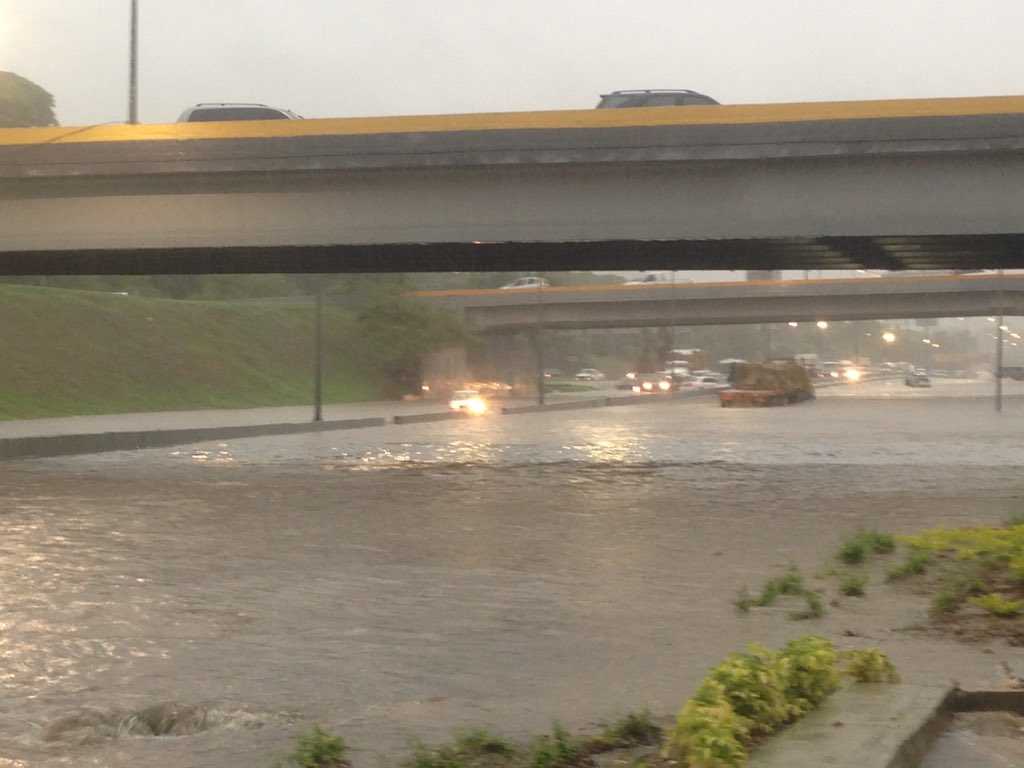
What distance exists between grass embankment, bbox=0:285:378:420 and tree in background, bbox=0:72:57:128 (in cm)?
2361

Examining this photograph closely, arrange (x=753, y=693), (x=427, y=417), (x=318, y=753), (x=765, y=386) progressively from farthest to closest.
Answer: (x=765, y=386) → (x=427, y=417) → (x=318, y=753) → (x=753, y=693)

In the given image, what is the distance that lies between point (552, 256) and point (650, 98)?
4075 millimetres

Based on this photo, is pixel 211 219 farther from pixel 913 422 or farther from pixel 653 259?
pixel 913 422

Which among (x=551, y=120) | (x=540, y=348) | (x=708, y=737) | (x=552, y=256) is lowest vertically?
(x=708, y=737)

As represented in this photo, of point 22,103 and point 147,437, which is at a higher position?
point 22,103

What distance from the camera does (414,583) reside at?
1324 cm

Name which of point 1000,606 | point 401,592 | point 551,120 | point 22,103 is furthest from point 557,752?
point 22,103

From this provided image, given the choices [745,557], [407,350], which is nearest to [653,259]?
[745,557]

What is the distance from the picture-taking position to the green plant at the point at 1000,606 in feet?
34.4

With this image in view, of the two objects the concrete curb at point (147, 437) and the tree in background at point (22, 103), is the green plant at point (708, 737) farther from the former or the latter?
the tree in background at point (22, 103)

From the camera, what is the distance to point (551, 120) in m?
25.8

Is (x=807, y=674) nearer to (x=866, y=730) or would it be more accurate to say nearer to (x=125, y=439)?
(x=866, y=730)

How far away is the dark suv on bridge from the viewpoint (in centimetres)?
3080

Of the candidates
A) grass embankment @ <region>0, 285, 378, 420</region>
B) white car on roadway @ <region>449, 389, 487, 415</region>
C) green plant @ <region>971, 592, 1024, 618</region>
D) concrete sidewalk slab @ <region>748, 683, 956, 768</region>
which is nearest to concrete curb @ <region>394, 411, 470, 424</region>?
white car on roadway @ <region>449, 389, 487, 415</region>
